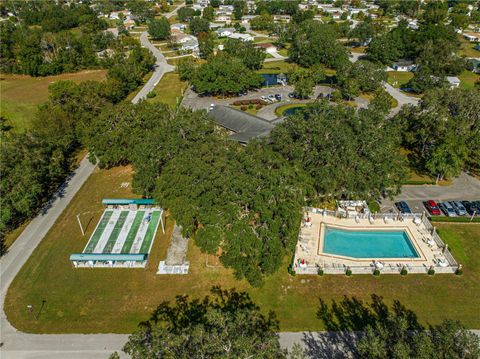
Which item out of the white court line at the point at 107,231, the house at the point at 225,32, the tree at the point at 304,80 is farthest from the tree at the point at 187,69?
the house at the point at 225,32

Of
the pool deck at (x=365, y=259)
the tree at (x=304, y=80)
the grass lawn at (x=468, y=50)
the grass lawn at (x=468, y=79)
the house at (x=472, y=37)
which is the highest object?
the tree at (x=304, y=80)

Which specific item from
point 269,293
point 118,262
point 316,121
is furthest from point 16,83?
point 269,293

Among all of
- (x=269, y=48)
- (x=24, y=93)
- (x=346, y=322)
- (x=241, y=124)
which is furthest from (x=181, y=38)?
(x=346, y=322)

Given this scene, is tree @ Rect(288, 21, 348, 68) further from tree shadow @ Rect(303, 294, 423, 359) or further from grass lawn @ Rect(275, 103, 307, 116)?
tree shadow @ Rect(303, 294, 423, 359)

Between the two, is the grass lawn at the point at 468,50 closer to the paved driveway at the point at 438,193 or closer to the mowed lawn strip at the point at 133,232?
the paved driveway at the point at 438,193

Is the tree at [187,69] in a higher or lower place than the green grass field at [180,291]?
higher

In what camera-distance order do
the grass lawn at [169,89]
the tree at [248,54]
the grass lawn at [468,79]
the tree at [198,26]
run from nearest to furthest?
the grass lawn at [169,89] → the grass lawn at [468,79] → the tree at [248,54] → the tree at [198,26]

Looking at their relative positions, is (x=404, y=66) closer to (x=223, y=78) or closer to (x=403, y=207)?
(x=223, y=78)

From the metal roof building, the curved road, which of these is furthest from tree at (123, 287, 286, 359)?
the metal roof building
